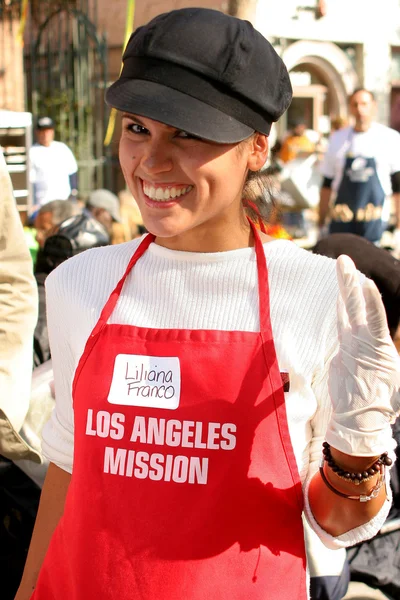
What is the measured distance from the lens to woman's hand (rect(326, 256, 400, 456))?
1.14m

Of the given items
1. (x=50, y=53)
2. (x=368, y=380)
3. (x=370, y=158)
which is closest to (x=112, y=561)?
(x=368, y=380)

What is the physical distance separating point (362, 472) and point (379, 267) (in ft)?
5.79

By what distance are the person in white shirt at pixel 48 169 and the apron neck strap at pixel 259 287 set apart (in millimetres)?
6397

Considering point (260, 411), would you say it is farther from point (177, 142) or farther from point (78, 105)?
point (78, 105)

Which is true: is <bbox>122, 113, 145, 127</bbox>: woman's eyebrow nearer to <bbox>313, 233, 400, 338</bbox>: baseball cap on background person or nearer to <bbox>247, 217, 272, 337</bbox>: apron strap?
<bbox>247, 217, 272, 337</bbox>: apron strap

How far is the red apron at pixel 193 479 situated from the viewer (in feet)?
4.12

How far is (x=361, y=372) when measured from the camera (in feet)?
3.76

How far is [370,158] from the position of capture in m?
6.02

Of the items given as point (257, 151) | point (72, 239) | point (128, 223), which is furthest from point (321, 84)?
point (257, 151)

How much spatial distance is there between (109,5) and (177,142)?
12.8m

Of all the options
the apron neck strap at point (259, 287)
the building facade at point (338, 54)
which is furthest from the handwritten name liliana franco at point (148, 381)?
the building facade at point (338, 54)

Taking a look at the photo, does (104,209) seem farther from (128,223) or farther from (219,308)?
(219,308)

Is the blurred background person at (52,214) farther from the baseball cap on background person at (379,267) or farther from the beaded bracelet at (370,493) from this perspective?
the beaded bracelet at (370,493)

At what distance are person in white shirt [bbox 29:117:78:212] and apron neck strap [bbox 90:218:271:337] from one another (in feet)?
21.0
